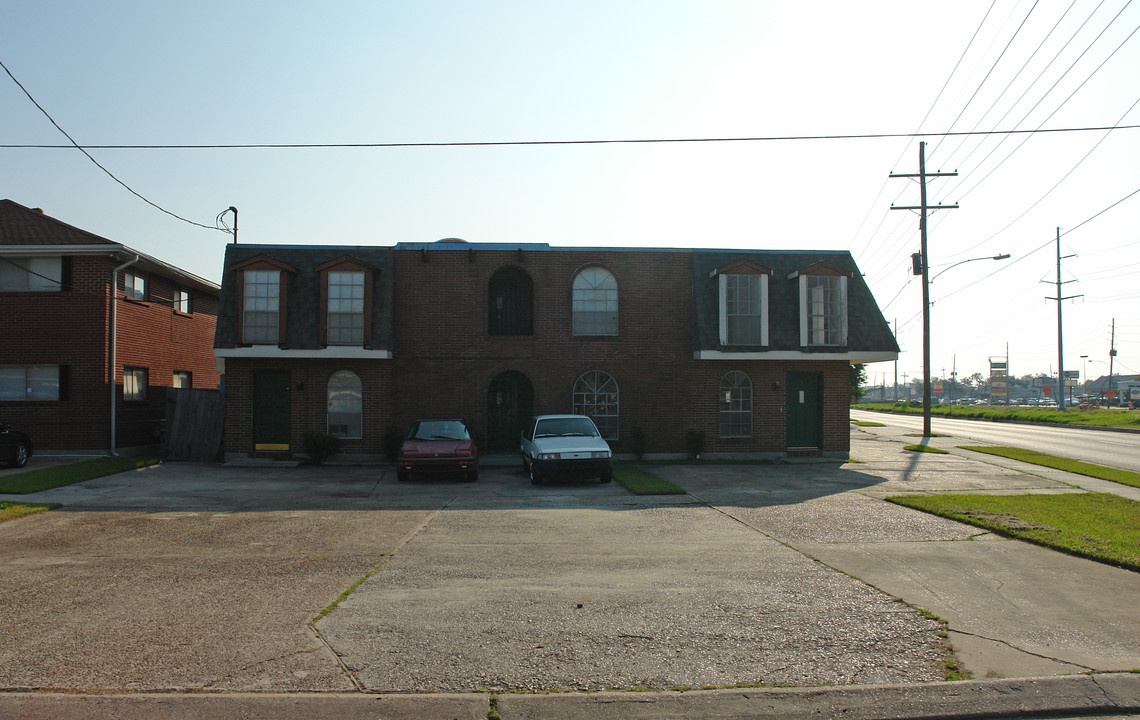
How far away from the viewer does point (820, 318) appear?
22.0 metres

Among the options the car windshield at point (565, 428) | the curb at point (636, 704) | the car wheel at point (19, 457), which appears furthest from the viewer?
the car wheel at point (19, 457)

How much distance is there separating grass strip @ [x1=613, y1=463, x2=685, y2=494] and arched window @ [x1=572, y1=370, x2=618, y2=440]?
1.94 metres

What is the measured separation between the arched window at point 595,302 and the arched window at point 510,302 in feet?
4.66

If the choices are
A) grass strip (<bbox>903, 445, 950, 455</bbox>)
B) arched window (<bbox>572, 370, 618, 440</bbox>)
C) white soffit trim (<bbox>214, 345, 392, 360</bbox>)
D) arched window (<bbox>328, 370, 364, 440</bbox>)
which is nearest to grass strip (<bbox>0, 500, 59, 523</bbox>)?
white soffit trim (<bbox>214, 345, 392, 360</bbox>)

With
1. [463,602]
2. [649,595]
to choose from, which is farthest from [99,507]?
[649,595]

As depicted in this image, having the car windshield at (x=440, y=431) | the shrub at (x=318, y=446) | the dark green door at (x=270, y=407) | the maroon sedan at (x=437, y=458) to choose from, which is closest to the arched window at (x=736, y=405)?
the car windshield at (x=440, y=431)

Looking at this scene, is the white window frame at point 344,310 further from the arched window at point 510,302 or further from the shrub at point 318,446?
the arched window at point 510,302

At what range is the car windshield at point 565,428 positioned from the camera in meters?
17.8

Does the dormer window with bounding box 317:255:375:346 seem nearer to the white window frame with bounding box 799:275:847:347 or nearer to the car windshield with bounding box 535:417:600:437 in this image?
the car windshield with bounding box 535:417:600:437

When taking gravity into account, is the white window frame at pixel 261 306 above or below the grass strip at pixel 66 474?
above

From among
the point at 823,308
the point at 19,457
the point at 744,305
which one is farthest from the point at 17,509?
the point at 823,308

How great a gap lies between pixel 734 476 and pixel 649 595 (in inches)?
456

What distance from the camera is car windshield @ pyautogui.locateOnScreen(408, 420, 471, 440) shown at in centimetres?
1809

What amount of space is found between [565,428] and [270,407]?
8.87 m
